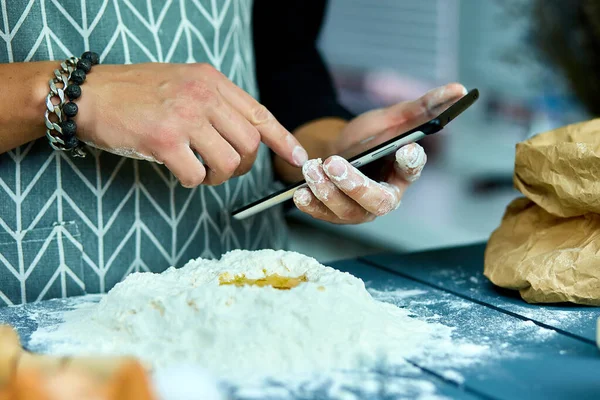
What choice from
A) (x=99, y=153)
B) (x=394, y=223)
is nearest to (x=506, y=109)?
(x=394, y=223)

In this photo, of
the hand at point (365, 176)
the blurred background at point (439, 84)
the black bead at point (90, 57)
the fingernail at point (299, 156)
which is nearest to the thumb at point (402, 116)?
the hand at point (365, 176)

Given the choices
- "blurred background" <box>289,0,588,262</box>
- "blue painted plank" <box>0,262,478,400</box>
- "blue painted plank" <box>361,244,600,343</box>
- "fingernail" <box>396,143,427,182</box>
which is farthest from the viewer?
"blurred background" <box>289,0,588,262</box>

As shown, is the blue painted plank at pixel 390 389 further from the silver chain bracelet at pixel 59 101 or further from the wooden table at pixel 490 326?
the silver chain bracelet at pixel 59 101

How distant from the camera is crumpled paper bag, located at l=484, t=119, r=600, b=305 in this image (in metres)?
0.84

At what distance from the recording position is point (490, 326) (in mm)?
790

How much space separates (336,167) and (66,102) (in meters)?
0.29

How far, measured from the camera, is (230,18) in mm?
1052

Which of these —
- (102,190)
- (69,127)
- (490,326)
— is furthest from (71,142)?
(490,326)

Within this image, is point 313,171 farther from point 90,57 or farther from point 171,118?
point 90,57

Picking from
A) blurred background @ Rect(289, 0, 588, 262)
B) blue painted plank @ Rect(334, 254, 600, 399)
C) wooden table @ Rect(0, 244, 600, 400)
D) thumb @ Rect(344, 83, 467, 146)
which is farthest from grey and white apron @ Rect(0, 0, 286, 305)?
blurred background @ Rect(289, 0, 588, 262)

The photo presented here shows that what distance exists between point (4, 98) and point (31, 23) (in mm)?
116

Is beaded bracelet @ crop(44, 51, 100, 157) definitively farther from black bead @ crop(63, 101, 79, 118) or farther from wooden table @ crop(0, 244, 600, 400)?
wooden table @ crop(0, 244, 600, 400)

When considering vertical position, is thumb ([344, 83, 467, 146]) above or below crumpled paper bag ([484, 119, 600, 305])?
above

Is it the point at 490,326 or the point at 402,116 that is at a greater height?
the point at 402,116
